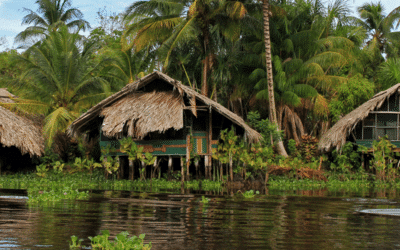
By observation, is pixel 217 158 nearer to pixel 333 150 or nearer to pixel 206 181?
pixel 206 181

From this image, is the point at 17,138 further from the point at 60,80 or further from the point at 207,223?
the point at 207,223

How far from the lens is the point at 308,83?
2684 cm

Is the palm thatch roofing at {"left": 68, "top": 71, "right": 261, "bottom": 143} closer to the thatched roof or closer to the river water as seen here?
the thatched roof

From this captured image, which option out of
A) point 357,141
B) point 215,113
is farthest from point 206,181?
point 357,141

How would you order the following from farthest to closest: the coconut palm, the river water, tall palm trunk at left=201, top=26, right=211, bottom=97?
the coconut palm → tall palm trunk at left=201, top=26, right=211, bottom=97 → the river water

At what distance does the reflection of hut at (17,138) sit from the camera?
2041 centimetres

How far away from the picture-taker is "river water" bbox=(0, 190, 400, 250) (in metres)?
6.48

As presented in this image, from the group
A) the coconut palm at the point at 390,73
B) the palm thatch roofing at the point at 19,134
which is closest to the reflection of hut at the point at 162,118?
the palm thatch roofing at the point at 19,134

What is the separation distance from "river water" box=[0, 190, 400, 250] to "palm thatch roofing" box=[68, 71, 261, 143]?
607 cm

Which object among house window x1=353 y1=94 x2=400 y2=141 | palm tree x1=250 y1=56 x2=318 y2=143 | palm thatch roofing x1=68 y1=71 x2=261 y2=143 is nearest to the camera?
palm thatch roofing x1=68 y1=71 x2=261 y2=143

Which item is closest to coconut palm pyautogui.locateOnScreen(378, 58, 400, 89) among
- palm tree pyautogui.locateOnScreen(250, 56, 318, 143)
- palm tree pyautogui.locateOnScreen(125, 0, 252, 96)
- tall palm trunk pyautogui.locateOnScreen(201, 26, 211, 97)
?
palm tree pyautogui.locateOnScreen(250, 56, 318, 143)

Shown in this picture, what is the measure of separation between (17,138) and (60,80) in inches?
137

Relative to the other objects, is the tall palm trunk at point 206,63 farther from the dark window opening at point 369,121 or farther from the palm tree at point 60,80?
the dark window opening at point 369,121

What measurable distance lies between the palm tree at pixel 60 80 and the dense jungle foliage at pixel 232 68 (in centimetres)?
4
